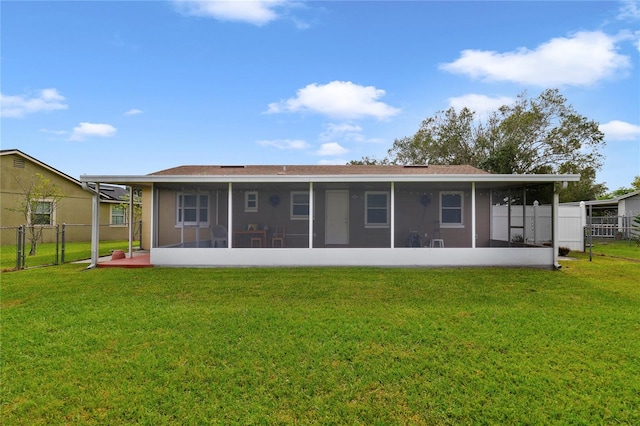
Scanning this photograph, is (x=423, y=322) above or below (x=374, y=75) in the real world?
below

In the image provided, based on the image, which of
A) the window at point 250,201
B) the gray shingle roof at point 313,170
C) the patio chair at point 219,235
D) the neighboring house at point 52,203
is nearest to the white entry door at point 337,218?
the gray shingle roof at point 313,170

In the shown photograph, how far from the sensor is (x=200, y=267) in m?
8.69

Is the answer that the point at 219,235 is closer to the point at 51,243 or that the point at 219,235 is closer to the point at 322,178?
the point at 322,178

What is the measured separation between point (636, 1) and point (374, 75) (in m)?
9.94

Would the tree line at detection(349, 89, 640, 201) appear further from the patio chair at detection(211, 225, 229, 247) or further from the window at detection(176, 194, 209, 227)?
the window at detection(176, 194, 209, 227)

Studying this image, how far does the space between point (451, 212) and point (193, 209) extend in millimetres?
9272

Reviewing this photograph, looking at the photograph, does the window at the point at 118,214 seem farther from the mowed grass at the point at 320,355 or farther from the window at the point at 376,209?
the window at the point at 376,209

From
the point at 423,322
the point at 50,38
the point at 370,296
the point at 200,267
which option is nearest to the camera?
the point at 423,322

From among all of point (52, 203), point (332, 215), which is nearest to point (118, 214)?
point (52, 203)

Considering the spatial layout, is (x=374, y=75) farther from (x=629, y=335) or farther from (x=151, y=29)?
(x=629, y=335)

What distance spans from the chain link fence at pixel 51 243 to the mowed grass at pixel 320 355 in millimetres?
3341

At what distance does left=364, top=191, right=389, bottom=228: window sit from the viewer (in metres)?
11.5

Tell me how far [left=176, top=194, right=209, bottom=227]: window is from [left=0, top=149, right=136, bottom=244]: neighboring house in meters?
3.39

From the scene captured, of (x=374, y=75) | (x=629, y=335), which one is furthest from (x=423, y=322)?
(x=374, y=75)
